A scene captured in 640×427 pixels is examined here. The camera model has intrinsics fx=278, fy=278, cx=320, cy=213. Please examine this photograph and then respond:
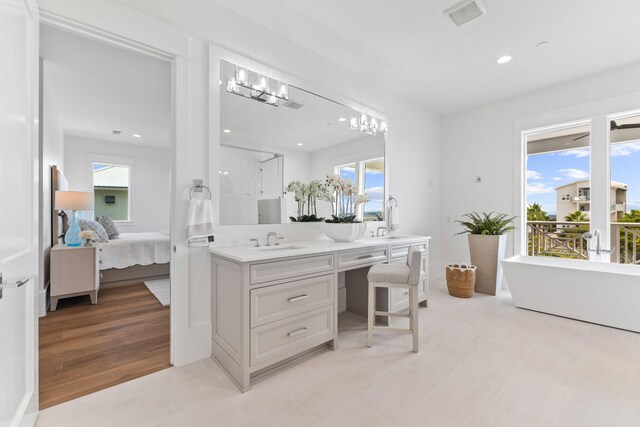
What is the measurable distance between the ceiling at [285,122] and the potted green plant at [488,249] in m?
2.14

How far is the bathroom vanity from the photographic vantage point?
1.78 meters

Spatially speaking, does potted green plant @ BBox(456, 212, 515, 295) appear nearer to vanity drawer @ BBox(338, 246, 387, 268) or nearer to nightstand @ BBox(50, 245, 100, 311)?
vanity drawer @ BBox(338, 246, 387, 268)

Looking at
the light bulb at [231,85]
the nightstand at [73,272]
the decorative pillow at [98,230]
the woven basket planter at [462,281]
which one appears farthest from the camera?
the decorative pillow at [98,230]

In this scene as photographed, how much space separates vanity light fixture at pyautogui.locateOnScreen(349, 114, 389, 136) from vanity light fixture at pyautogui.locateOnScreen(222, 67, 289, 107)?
98 centimetres

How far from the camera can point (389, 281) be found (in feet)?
7.53

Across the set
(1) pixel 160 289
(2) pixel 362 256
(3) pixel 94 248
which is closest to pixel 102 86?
(3) pixel 94 248

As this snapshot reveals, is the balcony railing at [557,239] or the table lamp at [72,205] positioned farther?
the balcony railing at [557,239]

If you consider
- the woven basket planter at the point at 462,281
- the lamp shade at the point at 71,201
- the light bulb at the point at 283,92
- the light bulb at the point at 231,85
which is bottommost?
the woven basket planter at the point at 462,281

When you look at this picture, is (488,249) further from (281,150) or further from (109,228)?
(109,228)

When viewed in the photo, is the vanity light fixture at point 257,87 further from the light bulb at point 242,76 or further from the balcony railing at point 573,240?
the balcony railing at point 573,240

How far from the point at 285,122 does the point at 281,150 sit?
11.3 inches

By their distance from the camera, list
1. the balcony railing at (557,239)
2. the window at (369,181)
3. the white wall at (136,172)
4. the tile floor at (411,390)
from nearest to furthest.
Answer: the tile floor at (411,390), the window at (369,181), the balcony railing at (557,239), the white wall at (136,172)

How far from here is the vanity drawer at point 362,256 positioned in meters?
2.35

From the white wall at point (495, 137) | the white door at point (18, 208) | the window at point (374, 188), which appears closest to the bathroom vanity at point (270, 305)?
the white door at point (18, 208)
